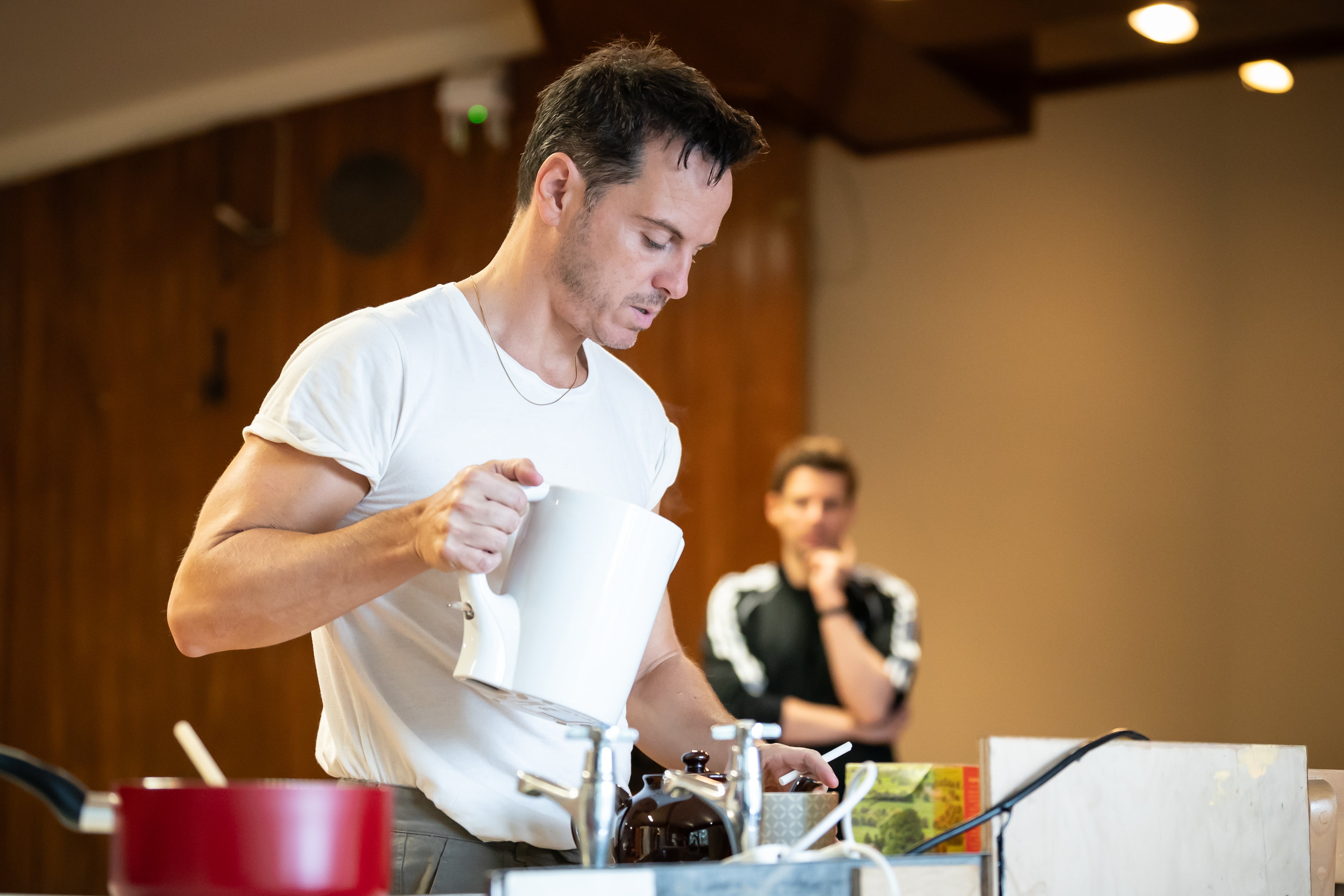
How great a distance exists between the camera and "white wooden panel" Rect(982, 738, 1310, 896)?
853mm

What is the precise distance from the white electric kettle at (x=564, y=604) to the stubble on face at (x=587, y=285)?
0.33 meters

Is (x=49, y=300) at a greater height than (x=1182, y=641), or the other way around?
(x=49, y=300)

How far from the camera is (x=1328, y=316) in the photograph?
262 cm

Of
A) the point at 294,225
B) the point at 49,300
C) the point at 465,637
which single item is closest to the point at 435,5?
the point at 294,225

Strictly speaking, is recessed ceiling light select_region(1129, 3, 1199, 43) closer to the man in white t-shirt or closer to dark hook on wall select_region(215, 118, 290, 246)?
the man in white t-shirt

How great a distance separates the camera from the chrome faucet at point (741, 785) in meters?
0.80

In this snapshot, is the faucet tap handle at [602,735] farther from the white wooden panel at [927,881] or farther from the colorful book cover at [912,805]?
the colorful book cover at [912,805]

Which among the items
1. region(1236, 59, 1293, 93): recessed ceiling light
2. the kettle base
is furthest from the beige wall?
the kettle base

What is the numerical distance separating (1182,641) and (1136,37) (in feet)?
4.41

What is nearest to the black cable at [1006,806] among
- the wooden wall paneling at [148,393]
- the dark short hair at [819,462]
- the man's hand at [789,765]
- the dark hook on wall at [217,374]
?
the man's hand at [789,765]

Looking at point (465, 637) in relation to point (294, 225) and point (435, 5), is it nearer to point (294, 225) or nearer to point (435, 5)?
point (435, 5)

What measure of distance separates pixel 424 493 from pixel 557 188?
1.05ft

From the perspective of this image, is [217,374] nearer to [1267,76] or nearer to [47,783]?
[1267,76]

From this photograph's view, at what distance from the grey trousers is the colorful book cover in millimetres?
282
